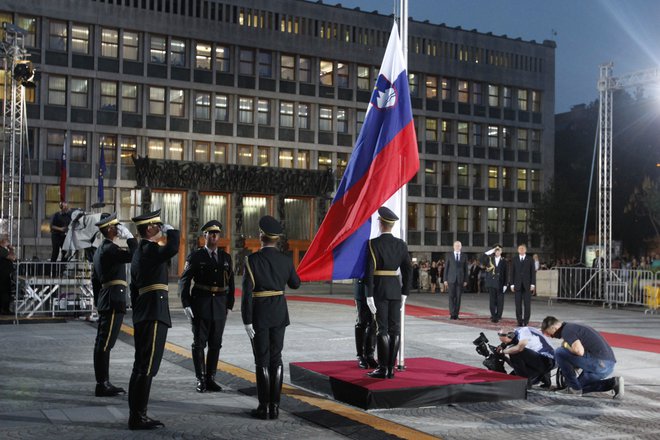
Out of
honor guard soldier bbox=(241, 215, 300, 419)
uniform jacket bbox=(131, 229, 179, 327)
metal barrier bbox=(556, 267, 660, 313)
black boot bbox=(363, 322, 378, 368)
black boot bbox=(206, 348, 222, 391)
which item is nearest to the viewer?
uniform jacket bbox=(131, 229, 179, 327)

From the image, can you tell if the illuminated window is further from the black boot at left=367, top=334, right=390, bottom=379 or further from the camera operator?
the black boot at left=367, top=334, right=390, bottom=379

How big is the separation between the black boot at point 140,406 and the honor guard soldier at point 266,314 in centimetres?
110

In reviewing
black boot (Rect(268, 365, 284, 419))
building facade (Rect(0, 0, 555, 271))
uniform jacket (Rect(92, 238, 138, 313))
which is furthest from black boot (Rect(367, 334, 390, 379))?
building facade (Rect(0, 0, 555, 271))

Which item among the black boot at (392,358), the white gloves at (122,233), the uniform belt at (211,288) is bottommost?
the black boot at (392,358)

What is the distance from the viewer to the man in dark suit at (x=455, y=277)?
20609 millimetres

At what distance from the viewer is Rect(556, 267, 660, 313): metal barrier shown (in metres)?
26.7

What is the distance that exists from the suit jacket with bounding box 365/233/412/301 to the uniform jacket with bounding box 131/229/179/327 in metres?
2.47

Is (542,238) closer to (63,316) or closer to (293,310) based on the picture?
(293,310)

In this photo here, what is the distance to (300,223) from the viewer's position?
1973 inches

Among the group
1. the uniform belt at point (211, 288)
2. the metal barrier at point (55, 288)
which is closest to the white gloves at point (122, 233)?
the uniform belt at point (211, 288)

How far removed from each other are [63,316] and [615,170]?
51.0 m

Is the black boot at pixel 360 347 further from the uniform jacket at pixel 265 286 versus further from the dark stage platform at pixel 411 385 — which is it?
the uniform jacket at pixel 265 286

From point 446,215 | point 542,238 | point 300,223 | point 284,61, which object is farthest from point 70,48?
point 542,238

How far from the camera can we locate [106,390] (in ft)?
31.5
